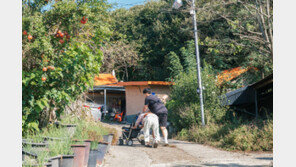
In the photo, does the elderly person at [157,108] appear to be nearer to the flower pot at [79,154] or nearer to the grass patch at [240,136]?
the grass patch at [240,136]

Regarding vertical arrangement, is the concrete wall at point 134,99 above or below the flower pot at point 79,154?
above

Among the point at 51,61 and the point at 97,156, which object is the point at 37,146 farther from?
the point at 97,156

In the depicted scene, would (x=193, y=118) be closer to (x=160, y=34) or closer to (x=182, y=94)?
(x=182, y=94)

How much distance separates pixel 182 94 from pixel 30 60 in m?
9.77

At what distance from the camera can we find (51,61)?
18.9ft

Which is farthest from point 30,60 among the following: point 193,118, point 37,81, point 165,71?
point 165,71

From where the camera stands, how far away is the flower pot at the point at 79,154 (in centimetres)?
560

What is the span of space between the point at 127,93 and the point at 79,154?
17238mm

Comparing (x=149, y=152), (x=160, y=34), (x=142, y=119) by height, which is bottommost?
(x=149, y=152)

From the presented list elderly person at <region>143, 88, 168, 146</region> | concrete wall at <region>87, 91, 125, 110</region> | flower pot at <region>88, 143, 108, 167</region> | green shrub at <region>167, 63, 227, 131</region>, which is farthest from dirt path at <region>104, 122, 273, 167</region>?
concrete wall at <region>87, 91, 125, 110</region>

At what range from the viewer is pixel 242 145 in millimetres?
8688

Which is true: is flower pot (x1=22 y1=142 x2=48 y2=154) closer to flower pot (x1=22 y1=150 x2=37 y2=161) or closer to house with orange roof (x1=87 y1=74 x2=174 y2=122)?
flower pot (x1=22 y1=150 x2=37 y2=161)

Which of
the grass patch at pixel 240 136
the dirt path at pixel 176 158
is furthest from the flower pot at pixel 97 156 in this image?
the grass patch at pixel 240 136

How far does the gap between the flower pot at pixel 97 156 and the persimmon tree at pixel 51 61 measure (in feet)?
3.96
